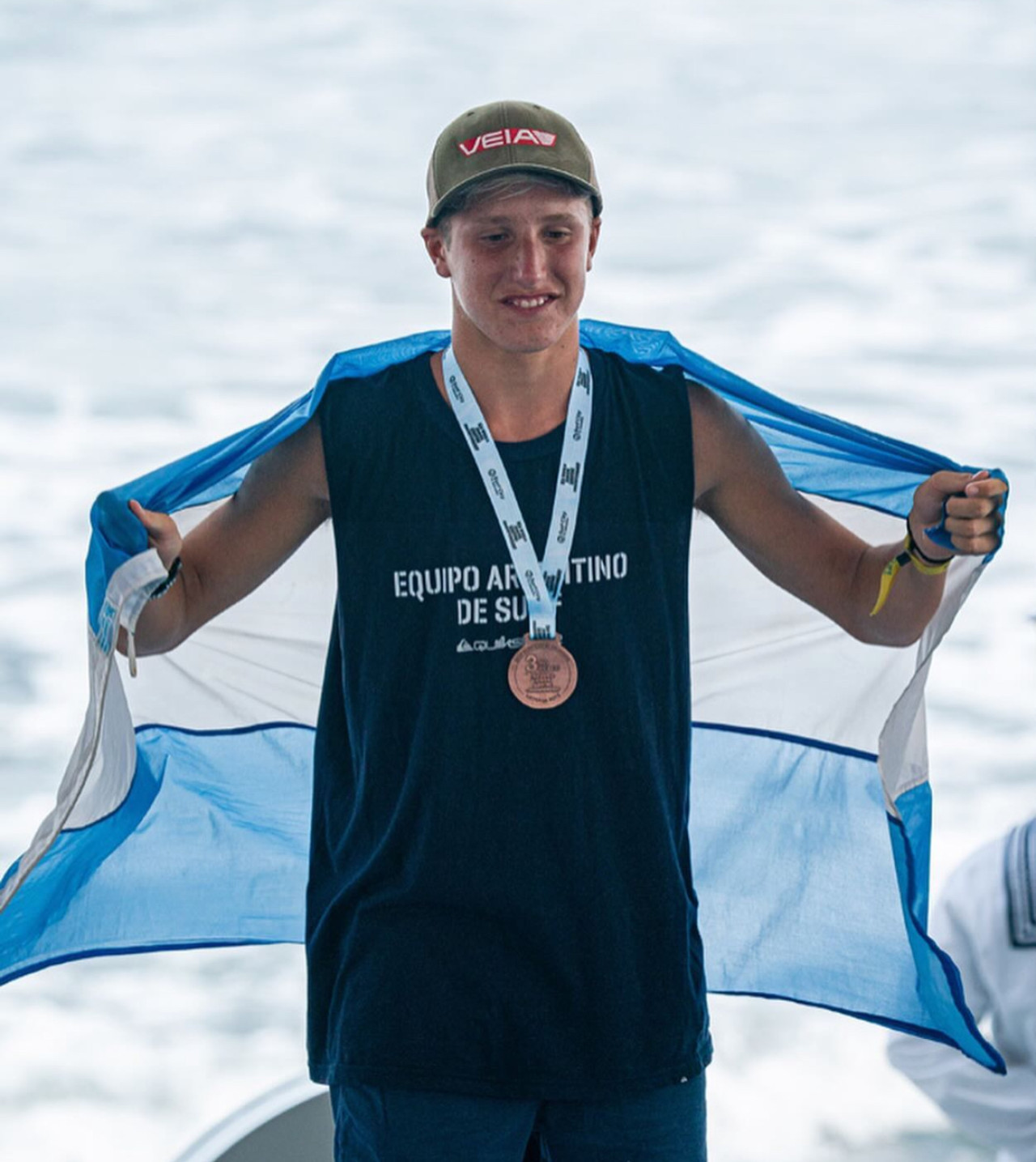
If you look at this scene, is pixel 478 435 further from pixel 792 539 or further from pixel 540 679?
pixel 792 539

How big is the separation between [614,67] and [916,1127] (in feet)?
24.9

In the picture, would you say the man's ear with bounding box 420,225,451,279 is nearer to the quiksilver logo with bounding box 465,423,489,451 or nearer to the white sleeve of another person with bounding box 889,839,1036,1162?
the quiksilver logo with bounding box 465,423,489,451

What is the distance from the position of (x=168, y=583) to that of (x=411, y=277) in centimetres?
666

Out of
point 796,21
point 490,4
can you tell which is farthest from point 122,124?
point 796,21

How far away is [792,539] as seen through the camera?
5.94ft

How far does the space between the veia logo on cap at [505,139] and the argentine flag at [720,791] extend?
0.45 metres

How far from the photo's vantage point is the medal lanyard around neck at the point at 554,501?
5.49 feet

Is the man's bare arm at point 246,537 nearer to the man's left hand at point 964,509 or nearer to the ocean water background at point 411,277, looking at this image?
the man's left hand at point 964,509

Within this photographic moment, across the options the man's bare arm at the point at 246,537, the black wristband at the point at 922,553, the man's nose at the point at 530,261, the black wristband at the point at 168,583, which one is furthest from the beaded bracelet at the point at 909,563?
the black wristband at the point at 168,583

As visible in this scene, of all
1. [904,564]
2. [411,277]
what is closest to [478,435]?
[904,564]

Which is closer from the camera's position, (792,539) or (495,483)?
(495,483)

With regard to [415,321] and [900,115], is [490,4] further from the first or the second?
[415,321]

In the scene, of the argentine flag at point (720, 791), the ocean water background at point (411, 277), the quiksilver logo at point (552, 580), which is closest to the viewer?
the quiksilver logo at point (552, 580)

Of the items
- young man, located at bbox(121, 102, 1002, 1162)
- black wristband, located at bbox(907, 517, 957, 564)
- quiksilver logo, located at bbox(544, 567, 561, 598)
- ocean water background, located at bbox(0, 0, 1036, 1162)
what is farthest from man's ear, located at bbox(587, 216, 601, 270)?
ocean water background, located at bbox(0, 0, 1036, 1162)
